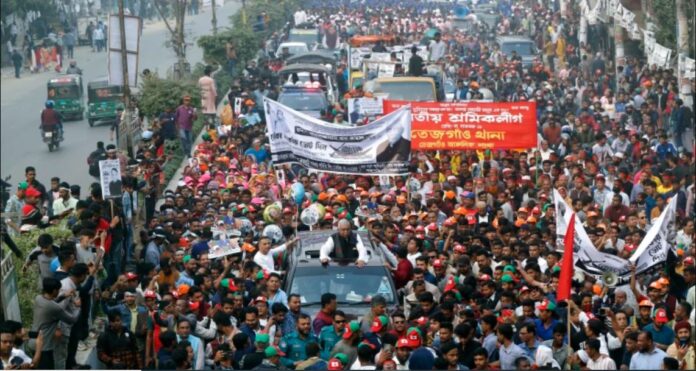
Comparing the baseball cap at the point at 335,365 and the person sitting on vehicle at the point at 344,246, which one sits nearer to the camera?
the baseball cap at the point at 335,365

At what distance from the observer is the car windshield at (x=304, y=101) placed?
31.2 meters

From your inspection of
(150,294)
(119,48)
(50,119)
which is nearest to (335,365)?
(150,294)

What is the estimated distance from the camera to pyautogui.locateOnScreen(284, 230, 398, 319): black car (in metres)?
14.4

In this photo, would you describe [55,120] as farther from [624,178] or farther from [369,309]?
[369,309]

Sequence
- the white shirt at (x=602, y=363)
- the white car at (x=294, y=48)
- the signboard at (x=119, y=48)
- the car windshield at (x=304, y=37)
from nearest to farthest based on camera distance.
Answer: the white shirt at (x=602, y=363), the signboard at (x=119, y=48), the white car at (x=294, y=48), the car windshield at (x=304, y=37)

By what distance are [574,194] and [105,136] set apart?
1901 cm

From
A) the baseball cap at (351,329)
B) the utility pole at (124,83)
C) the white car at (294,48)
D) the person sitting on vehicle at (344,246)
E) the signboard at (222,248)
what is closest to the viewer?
the baseball cap at (351,329)

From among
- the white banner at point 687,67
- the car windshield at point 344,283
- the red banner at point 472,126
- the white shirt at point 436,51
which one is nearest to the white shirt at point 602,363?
the car windshield at point 344,283

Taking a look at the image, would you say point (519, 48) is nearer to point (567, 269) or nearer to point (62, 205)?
point (62, 205)

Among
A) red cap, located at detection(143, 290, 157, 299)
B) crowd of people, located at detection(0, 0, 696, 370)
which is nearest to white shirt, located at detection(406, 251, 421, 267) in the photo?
crowd of people, located at detection(0, 0, 696, 370)

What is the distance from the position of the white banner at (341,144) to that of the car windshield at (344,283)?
455 centimetres

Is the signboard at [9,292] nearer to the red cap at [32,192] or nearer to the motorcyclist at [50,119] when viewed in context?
the red cap at [32,192]

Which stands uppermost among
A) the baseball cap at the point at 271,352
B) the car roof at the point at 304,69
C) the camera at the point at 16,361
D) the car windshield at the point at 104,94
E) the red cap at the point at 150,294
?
the camera at the point at 16,361

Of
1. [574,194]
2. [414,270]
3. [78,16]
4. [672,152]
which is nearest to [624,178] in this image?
[574,194]
